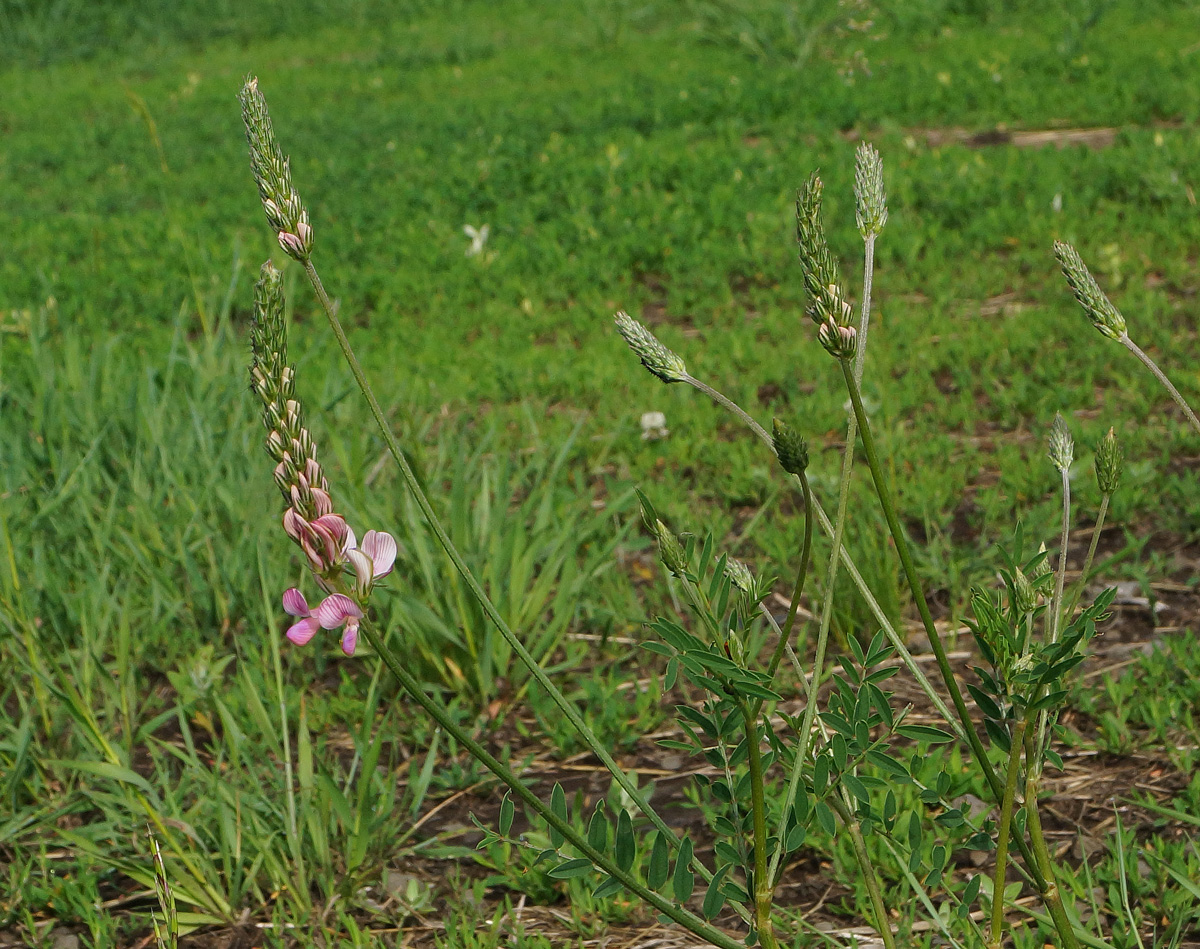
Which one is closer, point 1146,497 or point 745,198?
point 1146,497

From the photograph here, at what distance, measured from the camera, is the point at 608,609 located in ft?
9.57

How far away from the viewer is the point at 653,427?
398 centimetres

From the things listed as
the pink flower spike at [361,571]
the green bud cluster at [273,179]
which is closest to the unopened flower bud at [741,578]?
the pink flower spike at [361,571]

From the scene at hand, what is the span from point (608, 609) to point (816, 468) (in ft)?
3.19

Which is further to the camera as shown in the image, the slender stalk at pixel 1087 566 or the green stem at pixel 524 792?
the slender stalk at pixel 1087 566

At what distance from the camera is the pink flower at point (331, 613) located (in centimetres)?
110

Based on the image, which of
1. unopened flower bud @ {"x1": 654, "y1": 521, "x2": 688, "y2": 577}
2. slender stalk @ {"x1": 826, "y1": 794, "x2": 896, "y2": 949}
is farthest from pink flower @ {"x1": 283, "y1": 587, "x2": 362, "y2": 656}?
slender stalk @ {"x1": 826, "y1": 794, "x2": 896, "y2": 949}

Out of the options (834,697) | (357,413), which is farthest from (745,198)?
(834,697)

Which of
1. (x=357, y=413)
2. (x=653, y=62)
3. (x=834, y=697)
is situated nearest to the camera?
(x=834, y=697)

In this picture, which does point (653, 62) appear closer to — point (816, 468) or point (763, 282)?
point (763, 282)

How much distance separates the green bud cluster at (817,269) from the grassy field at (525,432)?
0.83m

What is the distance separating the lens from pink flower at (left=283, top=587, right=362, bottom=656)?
110 centimetres

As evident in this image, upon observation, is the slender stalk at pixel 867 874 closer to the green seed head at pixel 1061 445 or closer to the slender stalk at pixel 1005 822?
the slender stalk at pixel 1005 822

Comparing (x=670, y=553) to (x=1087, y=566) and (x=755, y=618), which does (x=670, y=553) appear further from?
(x=1087, y=566)
